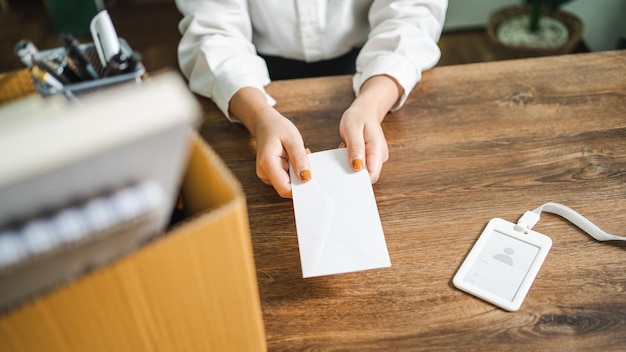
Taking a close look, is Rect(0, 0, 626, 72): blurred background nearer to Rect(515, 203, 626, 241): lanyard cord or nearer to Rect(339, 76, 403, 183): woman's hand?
Rect(339, 76, 403, 183): woman's hand

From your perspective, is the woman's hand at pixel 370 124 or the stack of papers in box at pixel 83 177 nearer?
the stack of papers in box at pixel 83 177

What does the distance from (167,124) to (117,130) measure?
0.03 meters

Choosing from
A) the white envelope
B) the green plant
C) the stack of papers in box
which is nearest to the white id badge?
the white envelope

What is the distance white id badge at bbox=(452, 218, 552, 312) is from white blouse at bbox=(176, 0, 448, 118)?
0.33 m

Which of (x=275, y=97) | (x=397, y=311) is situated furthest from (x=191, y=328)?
(x=275, y=97)

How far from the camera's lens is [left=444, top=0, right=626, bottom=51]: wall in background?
2182mm

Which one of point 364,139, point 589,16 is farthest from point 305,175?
point 589,16

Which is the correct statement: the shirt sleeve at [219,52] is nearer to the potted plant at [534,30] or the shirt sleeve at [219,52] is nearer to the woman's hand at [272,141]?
the woman's hand at [272,141]

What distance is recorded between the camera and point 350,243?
697 mm

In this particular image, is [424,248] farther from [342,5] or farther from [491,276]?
[342,5]

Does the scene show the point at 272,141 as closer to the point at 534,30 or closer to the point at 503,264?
the point at 503,264

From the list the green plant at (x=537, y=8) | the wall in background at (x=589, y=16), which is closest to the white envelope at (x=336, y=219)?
the green plant at (x=537, y=8)

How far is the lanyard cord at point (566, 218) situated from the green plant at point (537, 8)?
1.44 meters

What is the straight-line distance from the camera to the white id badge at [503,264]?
0.66m
